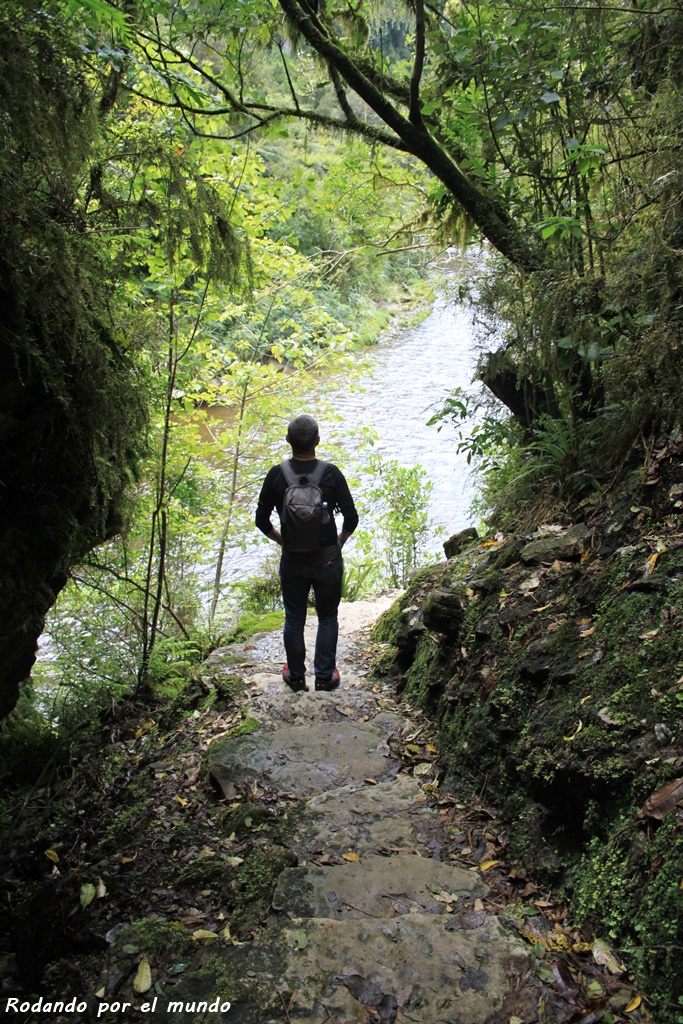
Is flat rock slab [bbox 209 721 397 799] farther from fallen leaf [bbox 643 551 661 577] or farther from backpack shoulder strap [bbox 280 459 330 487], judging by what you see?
fallen leaf [bbox 643 551 661 577]

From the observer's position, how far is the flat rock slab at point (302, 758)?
348cm

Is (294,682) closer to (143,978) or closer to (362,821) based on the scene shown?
(362,821)

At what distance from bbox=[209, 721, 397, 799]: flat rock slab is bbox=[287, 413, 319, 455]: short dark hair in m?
1.91

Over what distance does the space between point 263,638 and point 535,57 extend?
555 cm

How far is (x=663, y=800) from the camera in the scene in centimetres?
196

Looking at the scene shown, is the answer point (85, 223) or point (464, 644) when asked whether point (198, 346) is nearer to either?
point (85, 223)

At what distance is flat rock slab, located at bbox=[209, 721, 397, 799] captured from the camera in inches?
137

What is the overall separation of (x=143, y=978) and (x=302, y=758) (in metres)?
1.67

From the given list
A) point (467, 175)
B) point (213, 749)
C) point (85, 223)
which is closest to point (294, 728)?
point (213, 749)

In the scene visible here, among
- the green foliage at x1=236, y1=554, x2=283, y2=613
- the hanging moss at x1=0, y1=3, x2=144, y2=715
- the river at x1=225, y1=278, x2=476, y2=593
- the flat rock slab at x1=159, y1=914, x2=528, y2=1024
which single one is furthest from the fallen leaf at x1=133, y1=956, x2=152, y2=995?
the green foliage at x1=236, y1=554, x2=283, y2=613

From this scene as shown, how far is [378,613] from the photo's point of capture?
7887 mm

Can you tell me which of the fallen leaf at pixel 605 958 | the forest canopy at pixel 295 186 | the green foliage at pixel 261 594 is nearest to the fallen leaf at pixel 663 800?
the fallen leaf at pixel 605 958

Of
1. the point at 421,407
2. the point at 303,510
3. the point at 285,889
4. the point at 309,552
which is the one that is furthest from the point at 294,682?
the point at 421,407

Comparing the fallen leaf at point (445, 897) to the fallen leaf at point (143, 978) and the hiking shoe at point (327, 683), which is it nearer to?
the fallen leaf at point (143, 978)
